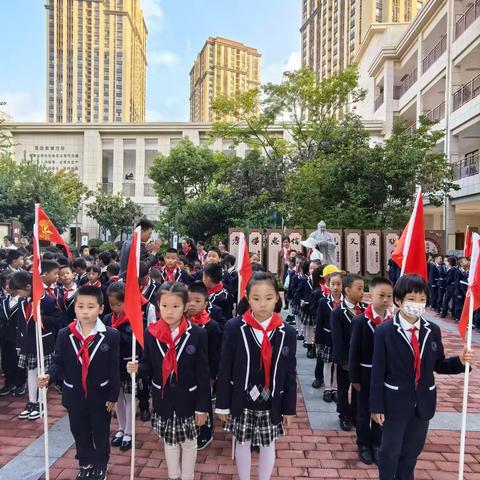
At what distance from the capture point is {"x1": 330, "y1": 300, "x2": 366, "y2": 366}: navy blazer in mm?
3939

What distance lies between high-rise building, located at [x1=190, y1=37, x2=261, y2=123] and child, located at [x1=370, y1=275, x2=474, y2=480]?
67786 mm

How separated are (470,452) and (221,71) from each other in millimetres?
75520

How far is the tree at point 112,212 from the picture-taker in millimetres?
30859

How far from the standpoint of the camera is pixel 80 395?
2.98m

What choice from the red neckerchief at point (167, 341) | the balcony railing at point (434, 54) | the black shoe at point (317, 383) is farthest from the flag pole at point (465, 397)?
the balcony railing at point (434, 54)

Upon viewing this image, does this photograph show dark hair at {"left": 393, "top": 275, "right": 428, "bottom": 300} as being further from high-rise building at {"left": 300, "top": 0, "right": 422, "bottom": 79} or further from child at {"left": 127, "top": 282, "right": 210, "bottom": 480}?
high-rise building at {"left": 300, "top": 0, "right": 422, "bottom": 79}

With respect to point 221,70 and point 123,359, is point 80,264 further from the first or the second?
point 221,70

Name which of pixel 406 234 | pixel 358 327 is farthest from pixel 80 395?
pixel 406 234

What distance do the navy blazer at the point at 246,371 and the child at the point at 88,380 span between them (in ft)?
2.78

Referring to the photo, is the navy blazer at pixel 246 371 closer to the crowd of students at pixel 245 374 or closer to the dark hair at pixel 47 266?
the crowd of students at pixel 245 374

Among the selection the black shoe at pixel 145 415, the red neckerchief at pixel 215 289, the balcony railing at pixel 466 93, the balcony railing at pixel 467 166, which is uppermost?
the balcony railing at pixel 466 93

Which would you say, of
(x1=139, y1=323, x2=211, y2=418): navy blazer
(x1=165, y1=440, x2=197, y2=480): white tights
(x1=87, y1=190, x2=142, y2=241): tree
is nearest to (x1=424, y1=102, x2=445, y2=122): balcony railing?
(x1=139, y1=323, x2=211, y2=418): navy blazer

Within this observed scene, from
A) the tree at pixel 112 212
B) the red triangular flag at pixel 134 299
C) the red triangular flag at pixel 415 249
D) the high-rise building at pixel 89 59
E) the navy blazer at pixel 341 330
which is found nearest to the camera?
the red triangular flag at pixel 134 299

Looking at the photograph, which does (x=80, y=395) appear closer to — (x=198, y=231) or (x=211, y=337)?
(x=211, y=337)
